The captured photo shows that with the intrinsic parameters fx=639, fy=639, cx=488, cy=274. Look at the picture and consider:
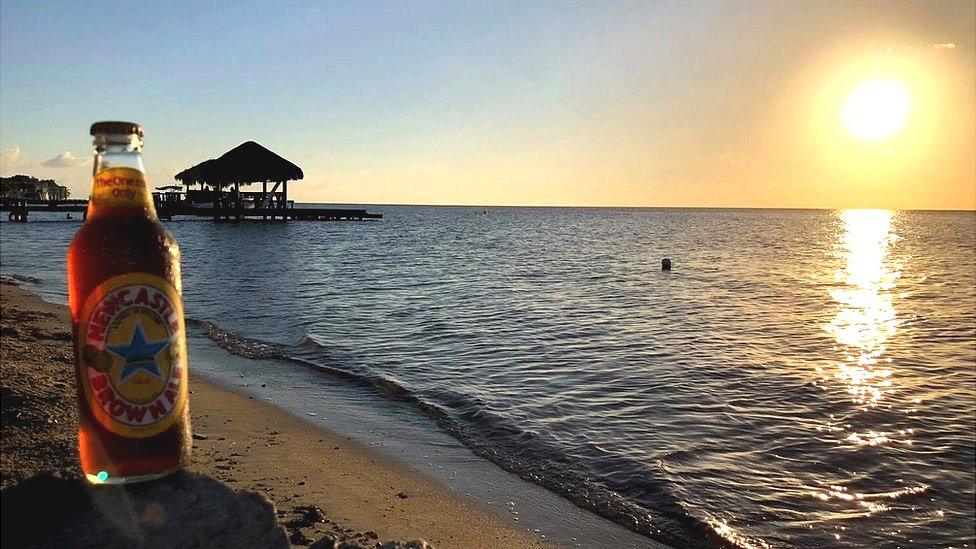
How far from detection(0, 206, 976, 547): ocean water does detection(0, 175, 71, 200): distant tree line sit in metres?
64.5

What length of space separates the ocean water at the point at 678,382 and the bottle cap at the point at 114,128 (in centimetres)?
441

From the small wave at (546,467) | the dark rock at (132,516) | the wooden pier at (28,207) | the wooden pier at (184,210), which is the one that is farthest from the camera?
the wooden pier at (184,210)

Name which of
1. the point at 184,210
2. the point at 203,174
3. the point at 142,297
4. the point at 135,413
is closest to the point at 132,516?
the point at 135,413

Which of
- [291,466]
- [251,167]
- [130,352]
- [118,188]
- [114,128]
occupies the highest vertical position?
[251,167]

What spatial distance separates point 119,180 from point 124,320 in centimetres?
31

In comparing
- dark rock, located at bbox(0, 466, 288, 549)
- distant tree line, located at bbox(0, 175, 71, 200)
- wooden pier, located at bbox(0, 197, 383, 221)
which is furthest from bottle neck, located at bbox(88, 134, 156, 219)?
distant tree line, located at bbox(0, 175, 71, 200)

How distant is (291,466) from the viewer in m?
5.12

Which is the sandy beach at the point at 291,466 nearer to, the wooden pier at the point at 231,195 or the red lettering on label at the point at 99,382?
the red lettering on label at the point at 99,382

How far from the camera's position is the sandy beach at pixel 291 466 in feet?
13.0

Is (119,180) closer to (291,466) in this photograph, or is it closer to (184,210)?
(291,466)

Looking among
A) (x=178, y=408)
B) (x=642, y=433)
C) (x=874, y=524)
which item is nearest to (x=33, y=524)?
(x=178, y=408)

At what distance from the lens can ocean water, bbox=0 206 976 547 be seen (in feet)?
17.5

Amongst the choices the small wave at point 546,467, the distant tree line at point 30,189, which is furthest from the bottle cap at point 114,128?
the distant tree line at point 30,189

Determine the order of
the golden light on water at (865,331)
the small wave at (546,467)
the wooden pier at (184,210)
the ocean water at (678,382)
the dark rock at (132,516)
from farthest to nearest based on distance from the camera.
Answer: the wooden pier at (184,210) → the golden light on water at (865,331) → the ocean water at (678,382) → the small wave at (546,467) → the dark rock at (132,516)
